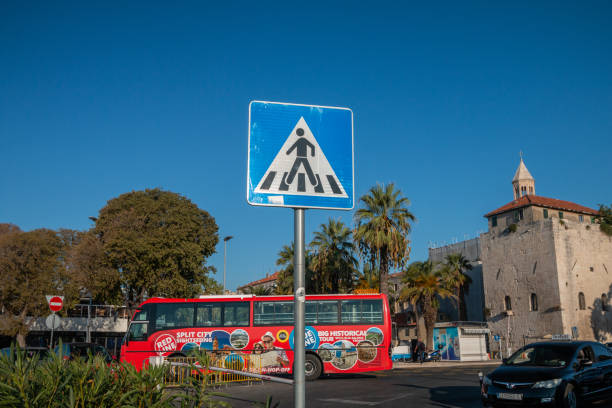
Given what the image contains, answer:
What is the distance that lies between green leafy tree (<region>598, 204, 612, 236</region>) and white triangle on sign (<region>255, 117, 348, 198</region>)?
60.3 meters

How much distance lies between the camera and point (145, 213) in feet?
136

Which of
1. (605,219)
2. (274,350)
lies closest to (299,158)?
(274,350)

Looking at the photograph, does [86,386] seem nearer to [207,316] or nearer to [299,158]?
[299,158]

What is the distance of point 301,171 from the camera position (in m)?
3.55

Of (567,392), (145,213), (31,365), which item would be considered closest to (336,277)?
(145,213)

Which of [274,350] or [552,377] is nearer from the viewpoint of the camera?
[552,377]

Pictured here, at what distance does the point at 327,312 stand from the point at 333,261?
2009cm

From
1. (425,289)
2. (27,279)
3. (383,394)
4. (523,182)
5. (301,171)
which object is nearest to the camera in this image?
(301,171)

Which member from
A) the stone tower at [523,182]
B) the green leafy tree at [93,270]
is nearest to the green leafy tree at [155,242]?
the green leafy tree at [93,270]

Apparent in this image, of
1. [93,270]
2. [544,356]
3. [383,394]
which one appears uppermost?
[93,270]

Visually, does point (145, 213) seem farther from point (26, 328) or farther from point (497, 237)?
point (497, 237)

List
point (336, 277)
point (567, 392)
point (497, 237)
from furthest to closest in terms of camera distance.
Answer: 1. point (497, 237)
2. point (336, 277)
3. point (567, 392)

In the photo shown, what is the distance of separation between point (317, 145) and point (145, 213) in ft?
131

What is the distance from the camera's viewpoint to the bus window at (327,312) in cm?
2097
